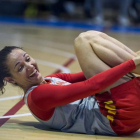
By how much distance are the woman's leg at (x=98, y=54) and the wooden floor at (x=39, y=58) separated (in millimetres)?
466

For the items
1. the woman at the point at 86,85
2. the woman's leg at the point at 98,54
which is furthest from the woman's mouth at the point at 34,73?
the woman's leg at the point at 98,54

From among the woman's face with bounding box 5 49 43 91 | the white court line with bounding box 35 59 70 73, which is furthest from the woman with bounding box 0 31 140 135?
the white court line with bounding box 35 59 70 73

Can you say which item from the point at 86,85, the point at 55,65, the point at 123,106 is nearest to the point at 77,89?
the point at 86,85

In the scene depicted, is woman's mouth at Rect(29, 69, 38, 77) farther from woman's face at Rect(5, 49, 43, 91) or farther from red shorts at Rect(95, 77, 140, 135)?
red shorts at Rect(95, 77, 140, 135)

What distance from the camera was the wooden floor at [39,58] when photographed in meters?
2.31

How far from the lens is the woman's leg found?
2.31 m

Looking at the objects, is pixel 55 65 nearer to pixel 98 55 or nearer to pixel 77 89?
pixel 98 55

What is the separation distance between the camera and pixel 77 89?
2.14m

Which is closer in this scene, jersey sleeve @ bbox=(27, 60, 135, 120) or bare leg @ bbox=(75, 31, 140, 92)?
jersey sleeve @ bbox=(27, 60, 135, 120)

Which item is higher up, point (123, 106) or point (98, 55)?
point (98, 55)

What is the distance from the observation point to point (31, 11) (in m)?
9.23

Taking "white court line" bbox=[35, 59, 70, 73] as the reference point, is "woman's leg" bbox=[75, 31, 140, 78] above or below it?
above

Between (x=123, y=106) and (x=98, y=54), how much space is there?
0.39m

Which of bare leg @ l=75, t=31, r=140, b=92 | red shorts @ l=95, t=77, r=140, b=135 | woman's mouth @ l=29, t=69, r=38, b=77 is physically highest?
bare leg @ l=75, t=31, r=140, b=92
